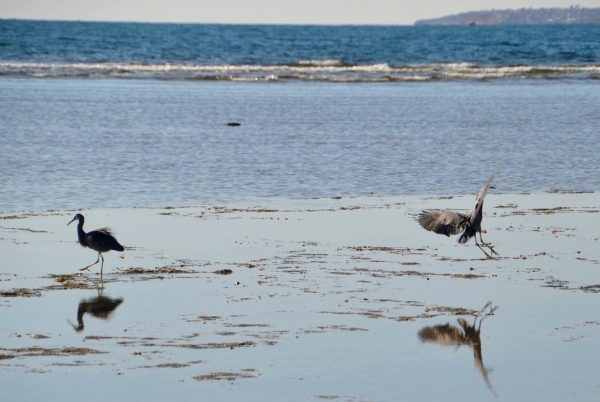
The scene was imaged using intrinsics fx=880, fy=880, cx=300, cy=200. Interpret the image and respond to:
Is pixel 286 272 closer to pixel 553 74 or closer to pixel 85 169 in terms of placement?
pixel 85 169

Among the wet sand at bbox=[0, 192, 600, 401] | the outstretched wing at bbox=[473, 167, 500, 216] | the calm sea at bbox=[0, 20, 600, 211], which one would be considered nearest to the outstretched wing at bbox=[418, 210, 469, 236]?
the outstretched wing at bbox=[473, 167, 500, 216]

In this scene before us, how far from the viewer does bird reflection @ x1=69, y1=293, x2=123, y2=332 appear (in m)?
7.52

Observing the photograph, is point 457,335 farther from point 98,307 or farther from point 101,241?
point 101,241

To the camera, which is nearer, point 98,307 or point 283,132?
point 98,307

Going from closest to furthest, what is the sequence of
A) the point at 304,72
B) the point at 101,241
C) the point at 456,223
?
the point at 101,241, the point at 456,223, the point at 304,72

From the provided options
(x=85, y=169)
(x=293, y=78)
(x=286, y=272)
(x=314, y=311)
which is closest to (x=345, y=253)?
(x=286, y=272)

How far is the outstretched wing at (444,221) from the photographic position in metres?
9.72

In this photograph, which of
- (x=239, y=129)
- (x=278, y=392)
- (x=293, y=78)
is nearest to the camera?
(x=278, y=392)

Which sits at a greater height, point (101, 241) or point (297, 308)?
point (101, 241)

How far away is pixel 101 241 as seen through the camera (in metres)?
9.22

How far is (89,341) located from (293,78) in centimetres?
3917

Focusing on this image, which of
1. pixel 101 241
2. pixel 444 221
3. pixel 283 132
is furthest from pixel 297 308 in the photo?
pixel 283 132

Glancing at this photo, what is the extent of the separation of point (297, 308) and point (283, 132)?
47.6 ft

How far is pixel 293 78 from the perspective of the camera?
45281 mm
